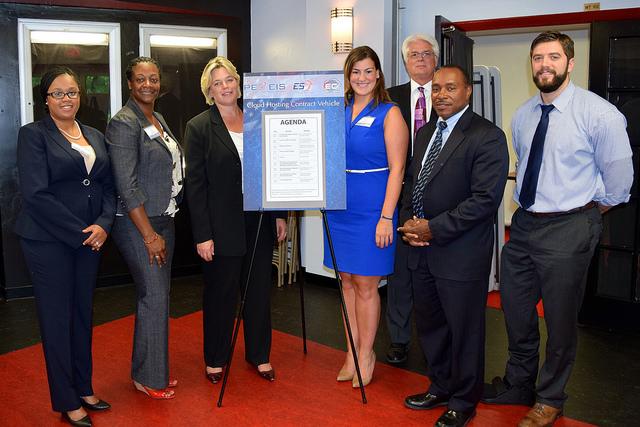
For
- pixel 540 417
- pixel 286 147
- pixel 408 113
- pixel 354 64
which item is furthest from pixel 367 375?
pixel 354 64

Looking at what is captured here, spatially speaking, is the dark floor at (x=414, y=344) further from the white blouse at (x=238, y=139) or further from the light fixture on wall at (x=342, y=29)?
the light fixture on wall at (x=342, y=29)

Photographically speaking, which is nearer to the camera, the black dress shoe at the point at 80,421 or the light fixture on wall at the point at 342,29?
the black dress shoe at the point at 80,421

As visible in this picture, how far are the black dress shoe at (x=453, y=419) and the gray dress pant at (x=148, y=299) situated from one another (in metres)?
1.45

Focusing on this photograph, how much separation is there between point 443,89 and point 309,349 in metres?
2.01

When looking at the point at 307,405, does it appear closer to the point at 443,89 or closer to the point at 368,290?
the point at 368,290

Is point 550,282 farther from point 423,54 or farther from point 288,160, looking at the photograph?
point 423,54

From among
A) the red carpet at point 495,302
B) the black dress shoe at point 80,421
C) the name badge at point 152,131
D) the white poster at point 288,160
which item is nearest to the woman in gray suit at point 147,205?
the name badge at point 152,131

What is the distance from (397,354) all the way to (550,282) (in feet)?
4.09

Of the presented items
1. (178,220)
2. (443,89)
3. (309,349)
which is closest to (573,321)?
(443,89)

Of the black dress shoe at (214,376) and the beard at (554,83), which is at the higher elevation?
the beard at (554,83)

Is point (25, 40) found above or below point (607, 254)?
above

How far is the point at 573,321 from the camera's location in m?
3.05

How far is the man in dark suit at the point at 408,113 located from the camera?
12.6 ft

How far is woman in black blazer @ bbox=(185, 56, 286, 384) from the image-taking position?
342 cm
